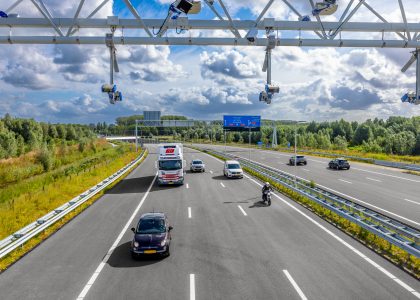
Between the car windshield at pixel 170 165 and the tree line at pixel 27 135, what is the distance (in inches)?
1146

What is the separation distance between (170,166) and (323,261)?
812 inches

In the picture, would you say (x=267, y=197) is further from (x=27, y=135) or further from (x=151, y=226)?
(x=27, y=135)

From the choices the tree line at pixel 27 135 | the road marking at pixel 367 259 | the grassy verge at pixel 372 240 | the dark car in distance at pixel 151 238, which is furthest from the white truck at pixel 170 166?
the tree line at pixel 27 135

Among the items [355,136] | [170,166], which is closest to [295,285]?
[170,166]

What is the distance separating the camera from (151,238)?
13.3 metres

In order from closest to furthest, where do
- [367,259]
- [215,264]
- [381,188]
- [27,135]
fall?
1. [215,264]
2. [367,259]
3. [381,188]
4. [27,135]

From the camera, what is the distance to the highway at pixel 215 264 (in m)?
10.1

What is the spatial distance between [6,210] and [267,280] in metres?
16.0

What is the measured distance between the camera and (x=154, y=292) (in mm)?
10102

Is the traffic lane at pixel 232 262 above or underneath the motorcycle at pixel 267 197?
underneath

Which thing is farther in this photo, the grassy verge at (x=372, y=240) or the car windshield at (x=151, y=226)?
the car windshield at (x=151, y=226)

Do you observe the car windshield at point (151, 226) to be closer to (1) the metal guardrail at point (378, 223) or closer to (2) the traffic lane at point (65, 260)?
(2) the traffic lane at point (65, 260)

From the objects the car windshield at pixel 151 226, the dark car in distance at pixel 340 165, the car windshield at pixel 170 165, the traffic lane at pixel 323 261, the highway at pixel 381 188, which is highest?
the car windshield at pixel 170 165

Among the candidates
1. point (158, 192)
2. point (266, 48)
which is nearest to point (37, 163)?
point (158, 192)
